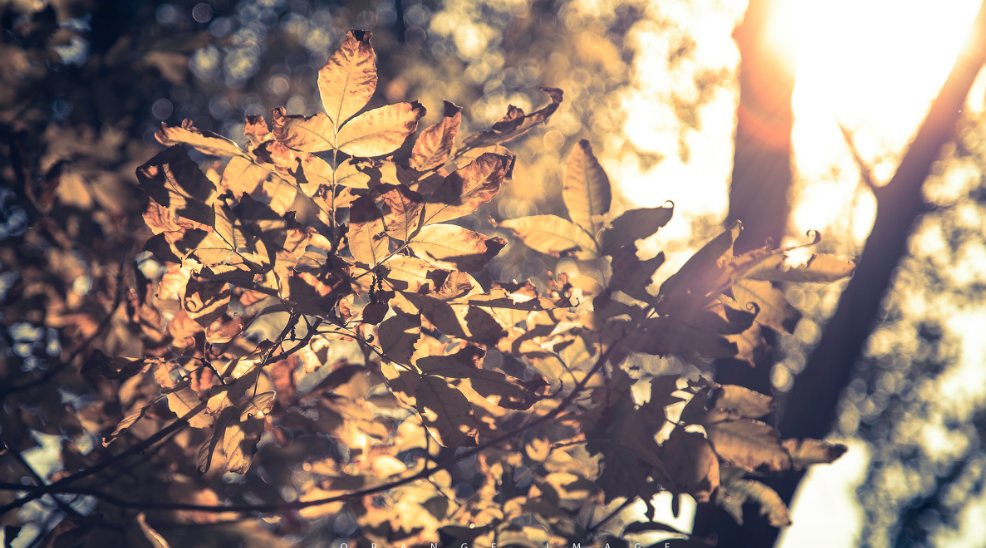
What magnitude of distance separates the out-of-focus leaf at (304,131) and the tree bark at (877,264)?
8.50ft

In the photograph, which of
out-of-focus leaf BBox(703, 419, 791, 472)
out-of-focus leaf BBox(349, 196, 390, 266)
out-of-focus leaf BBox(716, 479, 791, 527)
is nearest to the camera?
out-of-focus leaf BBox(349, 196, 390, 266)

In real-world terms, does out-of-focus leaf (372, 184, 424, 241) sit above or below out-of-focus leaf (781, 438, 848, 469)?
above

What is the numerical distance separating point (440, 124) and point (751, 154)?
2.06 meters

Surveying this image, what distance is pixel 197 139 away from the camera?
801 millimetres

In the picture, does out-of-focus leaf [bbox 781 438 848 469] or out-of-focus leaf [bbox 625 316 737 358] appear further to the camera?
out-of-focus leaf [bbox 781 438 848 469]

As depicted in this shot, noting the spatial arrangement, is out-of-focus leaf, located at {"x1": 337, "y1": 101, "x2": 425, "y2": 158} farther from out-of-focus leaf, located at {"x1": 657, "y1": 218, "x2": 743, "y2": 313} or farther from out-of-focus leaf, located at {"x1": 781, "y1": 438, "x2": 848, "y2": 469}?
out-of-focus leaf, located at {"x1": 781, "y1": 438, "x2": 848, "y2": 469}

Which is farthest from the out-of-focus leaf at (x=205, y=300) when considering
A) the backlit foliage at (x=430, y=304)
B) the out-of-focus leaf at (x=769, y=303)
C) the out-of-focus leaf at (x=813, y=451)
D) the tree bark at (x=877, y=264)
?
the tree bark at (x=877, y=264)

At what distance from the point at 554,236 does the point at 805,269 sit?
48 centimetres

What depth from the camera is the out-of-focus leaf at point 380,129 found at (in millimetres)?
789

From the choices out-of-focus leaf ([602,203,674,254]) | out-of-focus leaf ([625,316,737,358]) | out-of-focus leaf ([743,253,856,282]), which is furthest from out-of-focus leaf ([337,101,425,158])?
out-of-focus leaf ([743,253,856,282])

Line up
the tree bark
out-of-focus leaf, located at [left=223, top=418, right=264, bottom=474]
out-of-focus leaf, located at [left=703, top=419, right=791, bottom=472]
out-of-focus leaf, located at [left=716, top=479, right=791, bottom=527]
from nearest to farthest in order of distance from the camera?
1. out-of-focus leaf, located at [left=223, top=418, right=264, bottom=474]
2. out-of-focus leaf, located at [left=703, top=419, right=791, bottom=472]
3. out-of-focus leaf, located at [left=716, top=479, right=791, bottom=527]
4. the tree bark

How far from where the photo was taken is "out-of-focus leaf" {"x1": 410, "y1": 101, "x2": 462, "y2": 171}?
0.77 m

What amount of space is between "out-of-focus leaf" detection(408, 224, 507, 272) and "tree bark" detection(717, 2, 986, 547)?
2344 mm

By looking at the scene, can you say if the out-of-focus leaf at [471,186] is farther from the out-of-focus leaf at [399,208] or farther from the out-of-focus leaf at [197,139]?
the out-of-focus leaf at [197,139]
